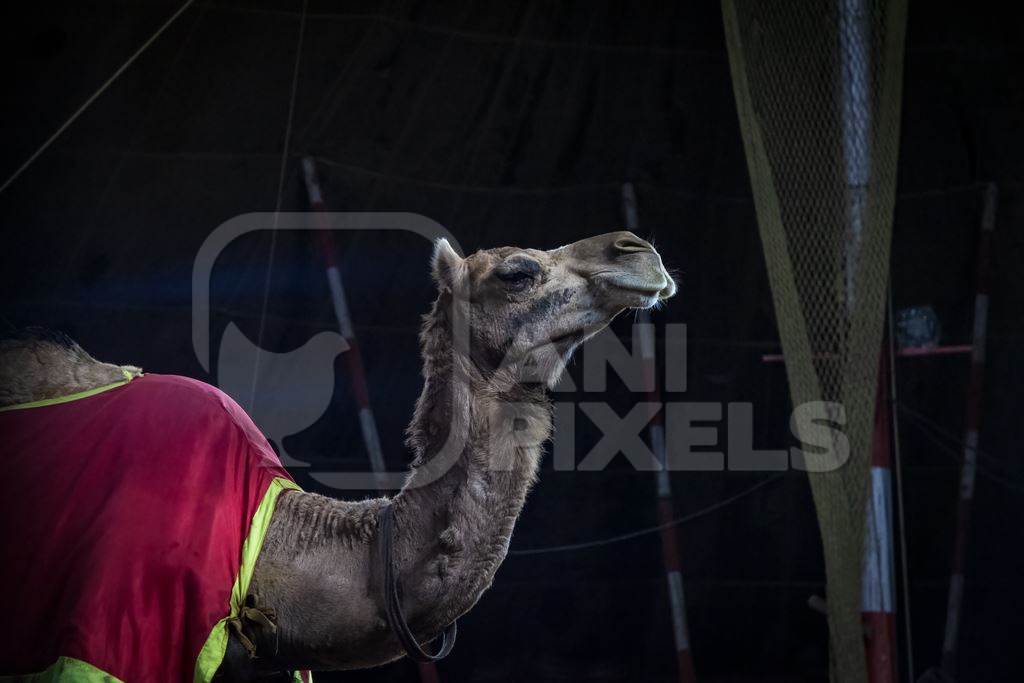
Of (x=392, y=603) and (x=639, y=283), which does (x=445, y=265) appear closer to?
(x=639, y=283)

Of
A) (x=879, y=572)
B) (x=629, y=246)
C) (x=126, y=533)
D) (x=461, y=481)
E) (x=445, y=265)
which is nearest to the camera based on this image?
(x=126, y=533)

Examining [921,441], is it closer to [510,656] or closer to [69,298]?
[510,656]

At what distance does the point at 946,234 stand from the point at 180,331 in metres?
3.57

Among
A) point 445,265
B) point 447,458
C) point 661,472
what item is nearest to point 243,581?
point 447,458

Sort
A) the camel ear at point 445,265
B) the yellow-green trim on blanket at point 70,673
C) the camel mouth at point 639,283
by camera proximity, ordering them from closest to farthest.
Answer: the yellow-green trim on blanket at point 70,673
the camel mouth at point 639,283
the camel ear at point 445,265

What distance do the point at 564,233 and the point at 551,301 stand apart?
2.73 metres

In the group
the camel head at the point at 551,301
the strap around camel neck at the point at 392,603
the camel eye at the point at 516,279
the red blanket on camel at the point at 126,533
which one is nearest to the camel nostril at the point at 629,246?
the camel head at the point at 551,301

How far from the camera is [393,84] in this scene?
4.43 metres

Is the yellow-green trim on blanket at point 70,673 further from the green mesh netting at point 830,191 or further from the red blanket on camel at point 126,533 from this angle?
the green mesh netting at point 830,191

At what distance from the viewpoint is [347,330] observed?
447 centimetres

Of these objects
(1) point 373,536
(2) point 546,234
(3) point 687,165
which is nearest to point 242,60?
(2) point 546,234

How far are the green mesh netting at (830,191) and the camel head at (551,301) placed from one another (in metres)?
1.48

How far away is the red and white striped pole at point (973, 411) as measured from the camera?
16.0 feet

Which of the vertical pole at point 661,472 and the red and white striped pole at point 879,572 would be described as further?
the vertical pole at point 661,472
